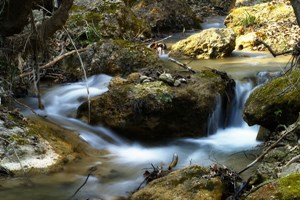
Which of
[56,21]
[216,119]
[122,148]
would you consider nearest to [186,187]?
[56,21]

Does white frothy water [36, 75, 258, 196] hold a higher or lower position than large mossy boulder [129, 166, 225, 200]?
lower

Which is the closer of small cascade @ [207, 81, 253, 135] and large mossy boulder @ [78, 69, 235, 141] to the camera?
large mossy boulder @ [78, 69, 235, 141]

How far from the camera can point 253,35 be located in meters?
11.9

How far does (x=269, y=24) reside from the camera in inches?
499

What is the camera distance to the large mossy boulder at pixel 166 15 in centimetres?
1409

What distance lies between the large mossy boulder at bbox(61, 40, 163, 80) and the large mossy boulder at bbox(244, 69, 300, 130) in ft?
9.96

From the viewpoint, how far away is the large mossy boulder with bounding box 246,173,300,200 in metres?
3.15

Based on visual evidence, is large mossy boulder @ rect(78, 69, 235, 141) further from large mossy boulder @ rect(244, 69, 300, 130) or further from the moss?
the moss

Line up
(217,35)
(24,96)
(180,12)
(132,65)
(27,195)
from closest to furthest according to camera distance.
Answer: (27,195)
(24,96)
(132,65)
(217,35)
(180,12)

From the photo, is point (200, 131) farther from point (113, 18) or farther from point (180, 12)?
point (180, 12)

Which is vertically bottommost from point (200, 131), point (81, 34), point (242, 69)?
point (200, 131)

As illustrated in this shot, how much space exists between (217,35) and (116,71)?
3.34m

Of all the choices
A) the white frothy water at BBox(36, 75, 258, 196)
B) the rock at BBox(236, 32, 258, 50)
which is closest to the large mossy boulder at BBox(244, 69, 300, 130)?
the white frothy water at BBox(36, 75, 258, 196)

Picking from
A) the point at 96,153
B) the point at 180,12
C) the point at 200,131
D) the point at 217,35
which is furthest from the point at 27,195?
the point at 180,12
